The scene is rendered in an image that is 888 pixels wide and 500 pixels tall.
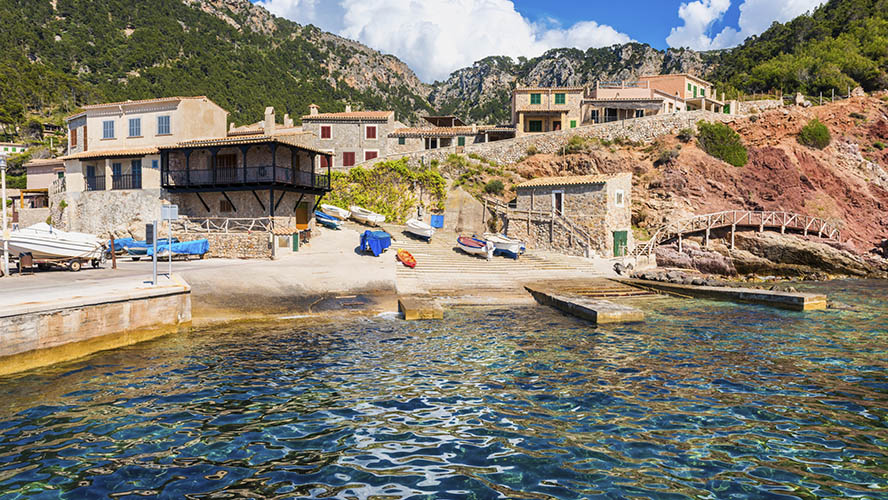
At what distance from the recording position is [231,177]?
30250 mm

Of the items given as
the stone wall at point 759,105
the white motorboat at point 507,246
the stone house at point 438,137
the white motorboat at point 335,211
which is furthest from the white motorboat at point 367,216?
the stone wall at point 759,105

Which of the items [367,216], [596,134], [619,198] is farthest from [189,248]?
[596,134]

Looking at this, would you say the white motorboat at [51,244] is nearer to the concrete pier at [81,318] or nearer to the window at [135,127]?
the concrete pier at [81,318]

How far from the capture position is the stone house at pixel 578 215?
33188 mm

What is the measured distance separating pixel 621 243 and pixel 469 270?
13598 millimetres

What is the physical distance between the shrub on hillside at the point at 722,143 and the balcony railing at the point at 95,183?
4966 cm

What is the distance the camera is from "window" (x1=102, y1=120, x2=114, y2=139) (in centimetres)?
3497

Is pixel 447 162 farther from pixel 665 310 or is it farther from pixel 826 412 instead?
pixel 826 412

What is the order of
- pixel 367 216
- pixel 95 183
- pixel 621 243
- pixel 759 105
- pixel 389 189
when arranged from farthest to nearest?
pixel 759 105 < pixel 389 189 < pixel 367 216 < pixel 621 243 < pixel 95 183

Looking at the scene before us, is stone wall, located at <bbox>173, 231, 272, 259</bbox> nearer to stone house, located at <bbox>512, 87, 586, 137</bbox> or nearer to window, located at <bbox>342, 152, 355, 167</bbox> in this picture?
window, located at <bbox>342, 152, 355, 167</bbox>

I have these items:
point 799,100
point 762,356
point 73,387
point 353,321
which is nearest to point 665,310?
point 762,356

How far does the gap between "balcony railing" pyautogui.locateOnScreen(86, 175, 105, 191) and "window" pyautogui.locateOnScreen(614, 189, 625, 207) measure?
3447 centimetres

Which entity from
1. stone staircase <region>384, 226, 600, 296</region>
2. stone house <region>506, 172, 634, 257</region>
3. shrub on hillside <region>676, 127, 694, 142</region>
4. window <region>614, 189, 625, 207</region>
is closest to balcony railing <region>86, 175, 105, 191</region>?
stone staircase <region>384, 226, 600, 296</region>

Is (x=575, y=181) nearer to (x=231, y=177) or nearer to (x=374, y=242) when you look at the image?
(x=374, y=242)
